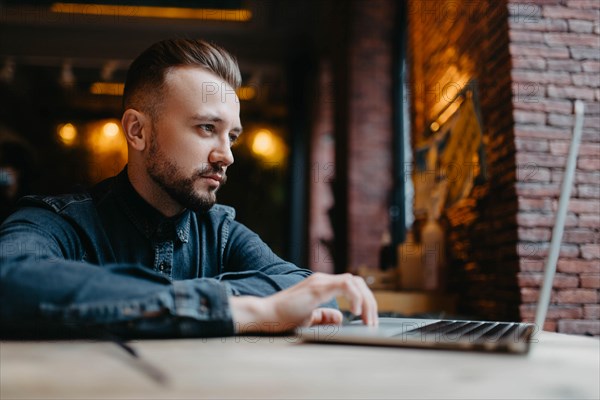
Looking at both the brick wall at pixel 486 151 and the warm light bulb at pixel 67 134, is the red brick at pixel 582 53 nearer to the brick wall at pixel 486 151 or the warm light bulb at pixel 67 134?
the brick wall at pixel 486 151

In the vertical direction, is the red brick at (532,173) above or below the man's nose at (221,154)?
above

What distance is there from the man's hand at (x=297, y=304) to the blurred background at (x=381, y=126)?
155 centimetres

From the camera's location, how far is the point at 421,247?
3570 millimetres

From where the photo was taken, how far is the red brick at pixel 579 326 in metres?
2.29

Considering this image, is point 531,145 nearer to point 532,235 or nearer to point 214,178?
point 532,235

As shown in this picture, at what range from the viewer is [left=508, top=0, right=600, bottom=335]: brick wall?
7.57 feet

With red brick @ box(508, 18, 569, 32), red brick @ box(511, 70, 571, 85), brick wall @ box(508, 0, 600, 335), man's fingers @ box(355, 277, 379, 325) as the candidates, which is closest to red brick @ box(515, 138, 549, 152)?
brick wall @ box(508, 0, 600, 335)

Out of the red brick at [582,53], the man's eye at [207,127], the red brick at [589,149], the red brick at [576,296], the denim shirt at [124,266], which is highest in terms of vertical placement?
the red brick at [582,53]

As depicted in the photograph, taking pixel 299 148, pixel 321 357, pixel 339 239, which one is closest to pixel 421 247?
pixel 339 239

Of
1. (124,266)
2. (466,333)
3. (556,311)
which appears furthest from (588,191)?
(124,266)

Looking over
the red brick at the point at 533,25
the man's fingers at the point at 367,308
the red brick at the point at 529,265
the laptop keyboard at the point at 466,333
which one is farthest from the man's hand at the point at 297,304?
the red brick at the point at 533,25

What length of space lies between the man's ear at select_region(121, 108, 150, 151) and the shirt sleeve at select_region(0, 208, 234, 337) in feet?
2.23

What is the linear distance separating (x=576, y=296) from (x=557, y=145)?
618 mm

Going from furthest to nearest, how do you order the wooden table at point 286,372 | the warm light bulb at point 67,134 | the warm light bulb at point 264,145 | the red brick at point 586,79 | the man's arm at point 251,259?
1. the warm light bulb at point 264,145
2. the warm light bulb at point 67,134
3. the red brick at point 586,79
4. the man's arm at point 251,259
5. the wooden table at point 286,372
